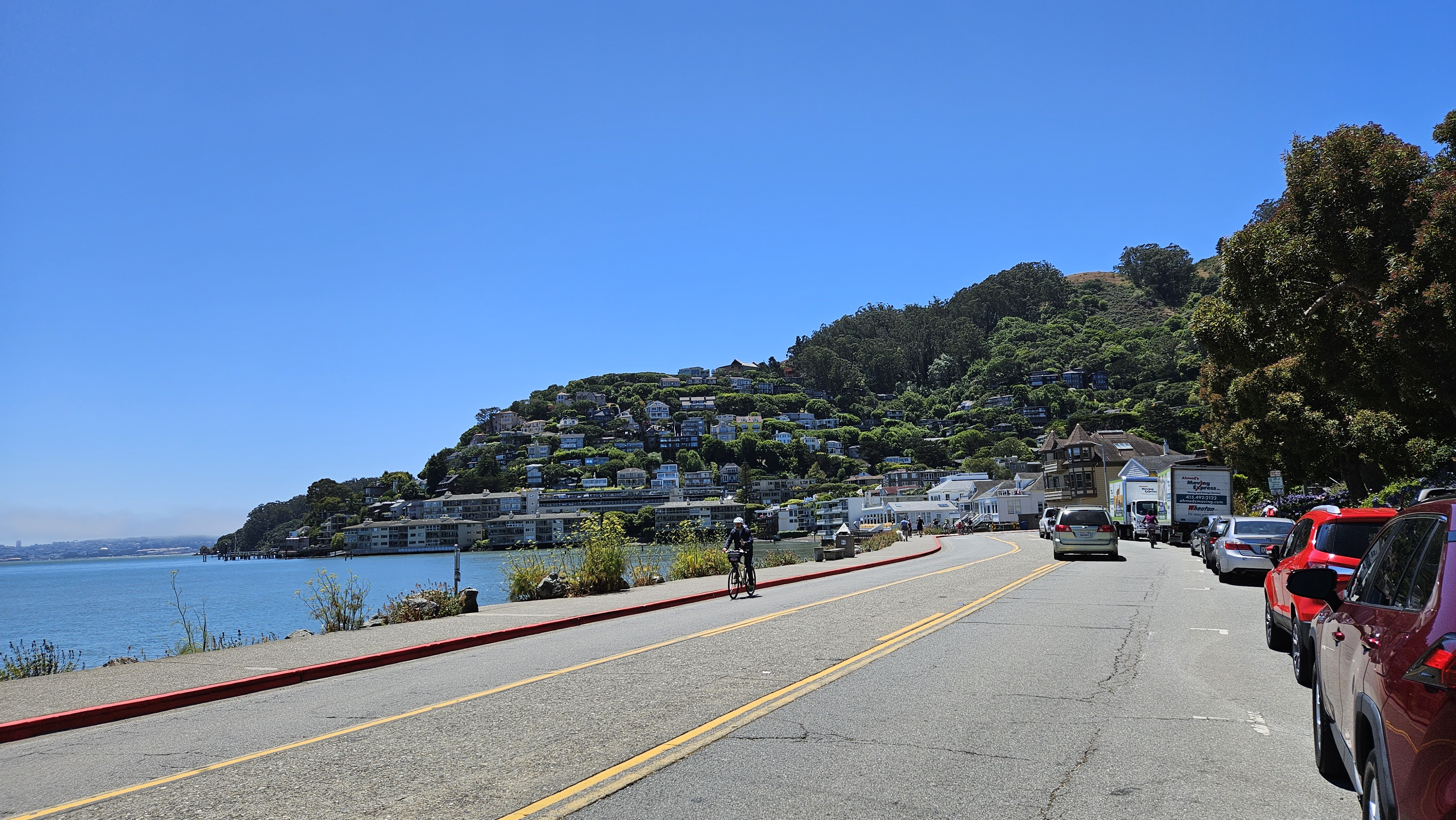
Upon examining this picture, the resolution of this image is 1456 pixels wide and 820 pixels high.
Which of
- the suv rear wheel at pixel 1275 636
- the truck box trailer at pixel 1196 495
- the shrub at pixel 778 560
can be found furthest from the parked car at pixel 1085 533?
the suv rear wheel at pixel 1275 636

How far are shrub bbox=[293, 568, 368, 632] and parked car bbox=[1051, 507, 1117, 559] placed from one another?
23.3 m

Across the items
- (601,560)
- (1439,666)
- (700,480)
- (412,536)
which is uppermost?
(700,480)

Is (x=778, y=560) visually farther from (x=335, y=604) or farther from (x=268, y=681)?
(x=268, y=681)

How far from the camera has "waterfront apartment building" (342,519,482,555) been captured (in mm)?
145875

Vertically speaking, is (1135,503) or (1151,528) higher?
(1135,503)

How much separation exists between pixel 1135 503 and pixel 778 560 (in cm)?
3011

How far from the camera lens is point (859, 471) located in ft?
628

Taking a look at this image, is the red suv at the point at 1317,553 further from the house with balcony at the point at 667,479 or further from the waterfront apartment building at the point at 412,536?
the house with balcony at the point at 667,479

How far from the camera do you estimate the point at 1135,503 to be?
54094 millimetres

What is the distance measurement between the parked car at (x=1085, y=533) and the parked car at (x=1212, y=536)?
2.80 m

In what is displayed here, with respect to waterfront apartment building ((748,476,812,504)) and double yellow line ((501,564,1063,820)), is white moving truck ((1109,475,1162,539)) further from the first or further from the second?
waterfront apartment building ((748,476,812,504))

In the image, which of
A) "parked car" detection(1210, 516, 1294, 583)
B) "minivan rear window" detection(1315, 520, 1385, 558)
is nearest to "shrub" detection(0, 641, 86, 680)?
"minivan rear window" detection(1315, 520, 1385, 558)

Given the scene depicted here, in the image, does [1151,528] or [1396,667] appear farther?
[1151,528]

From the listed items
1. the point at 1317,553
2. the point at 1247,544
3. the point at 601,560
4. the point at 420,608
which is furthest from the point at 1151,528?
the point at 420,608
